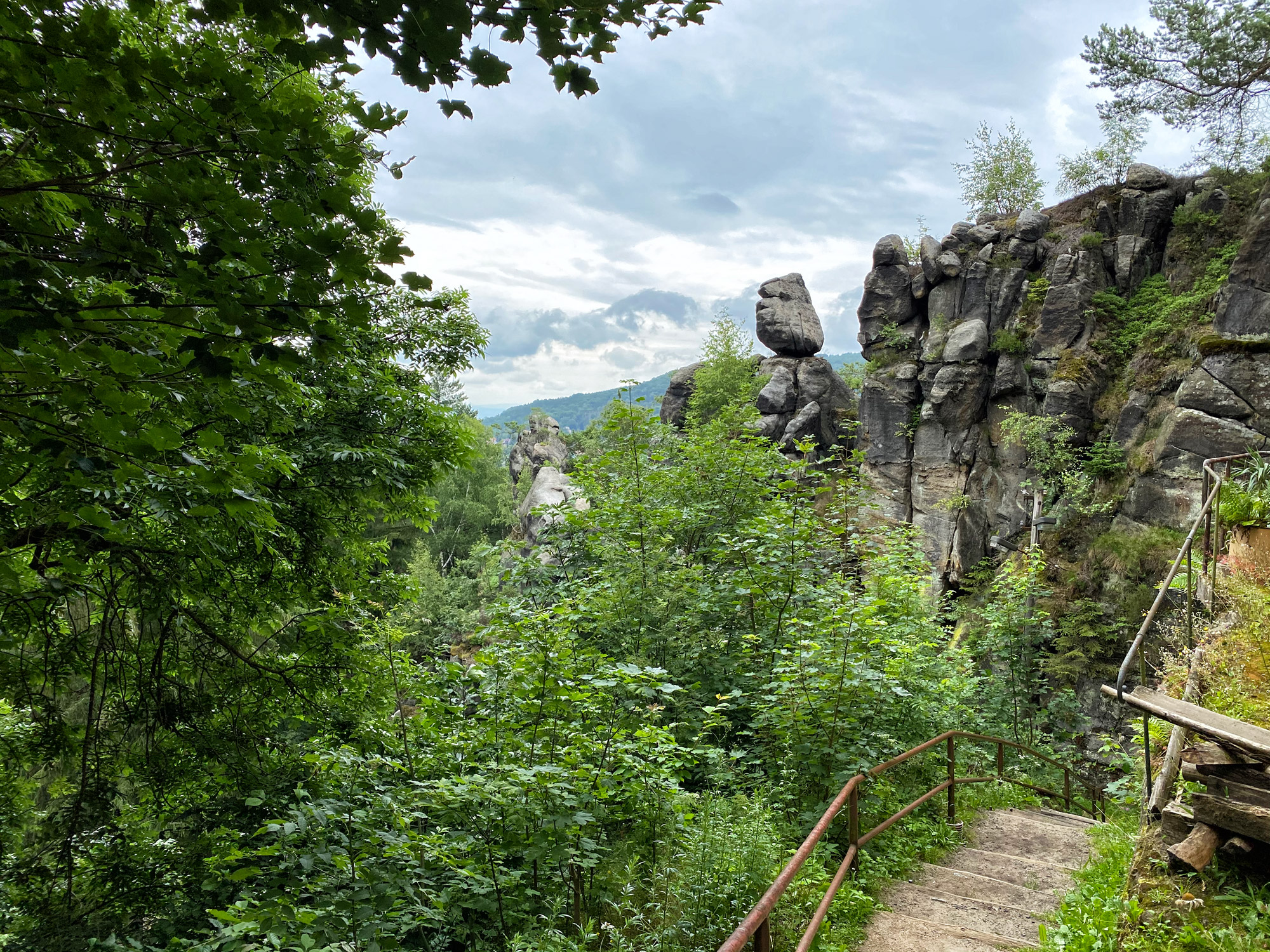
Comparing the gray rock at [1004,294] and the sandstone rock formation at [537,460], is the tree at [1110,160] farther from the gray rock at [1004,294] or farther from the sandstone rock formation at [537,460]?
the sandstone rock formation at [537,460]

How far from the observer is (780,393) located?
89.5 feet

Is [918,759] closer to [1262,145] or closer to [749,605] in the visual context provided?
[749,605]

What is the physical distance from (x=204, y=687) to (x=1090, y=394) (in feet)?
74.6

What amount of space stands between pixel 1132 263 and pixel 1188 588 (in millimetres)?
19668

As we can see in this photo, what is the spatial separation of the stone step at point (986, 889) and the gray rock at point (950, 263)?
2294 centimetres

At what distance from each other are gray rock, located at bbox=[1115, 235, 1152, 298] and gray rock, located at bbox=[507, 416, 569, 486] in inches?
1205

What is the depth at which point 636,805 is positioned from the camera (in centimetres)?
440

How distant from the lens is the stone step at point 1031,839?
5968mm

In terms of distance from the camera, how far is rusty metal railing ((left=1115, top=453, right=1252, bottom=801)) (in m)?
4.12

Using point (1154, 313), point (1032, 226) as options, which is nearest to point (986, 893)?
point (1154, 313)

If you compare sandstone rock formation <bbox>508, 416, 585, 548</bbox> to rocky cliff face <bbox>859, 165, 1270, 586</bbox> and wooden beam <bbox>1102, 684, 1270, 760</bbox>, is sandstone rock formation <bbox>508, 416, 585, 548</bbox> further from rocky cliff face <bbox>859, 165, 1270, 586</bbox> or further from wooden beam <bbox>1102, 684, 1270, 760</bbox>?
wooden beam <bbox>1102, 684, 1270, 760</bbox>

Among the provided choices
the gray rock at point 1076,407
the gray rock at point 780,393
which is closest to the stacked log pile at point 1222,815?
the gray rock at point 1076,407

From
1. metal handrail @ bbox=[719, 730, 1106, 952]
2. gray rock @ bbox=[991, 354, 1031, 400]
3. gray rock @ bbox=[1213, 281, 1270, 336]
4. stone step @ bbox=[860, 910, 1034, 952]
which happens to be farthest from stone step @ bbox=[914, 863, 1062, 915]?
gray rock @ bbox=[991, 354, 1031, 400]

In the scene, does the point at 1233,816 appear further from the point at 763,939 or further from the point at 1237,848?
the point at 763,939
